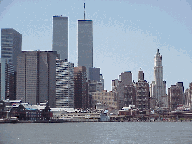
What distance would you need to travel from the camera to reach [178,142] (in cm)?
12975

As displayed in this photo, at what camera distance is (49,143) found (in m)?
127

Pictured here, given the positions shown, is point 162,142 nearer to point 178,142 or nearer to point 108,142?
point 178,142

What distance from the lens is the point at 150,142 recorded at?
425 feet

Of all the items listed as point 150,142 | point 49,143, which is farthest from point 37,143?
point 150,142

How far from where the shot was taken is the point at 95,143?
127m

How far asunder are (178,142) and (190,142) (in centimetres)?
327

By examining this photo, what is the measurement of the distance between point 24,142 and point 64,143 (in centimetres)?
1241

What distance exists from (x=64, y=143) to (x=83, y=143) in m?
5.11

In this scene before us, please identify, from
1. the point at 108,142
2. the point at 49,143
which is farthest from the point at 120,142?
the point at 49,143

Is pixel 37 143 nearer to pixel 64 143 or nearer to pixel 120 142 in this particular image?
pixel 64 143

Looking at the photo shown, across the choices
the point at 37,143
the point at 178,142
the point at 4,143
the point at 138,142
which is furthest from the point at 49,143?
the point at 178,142

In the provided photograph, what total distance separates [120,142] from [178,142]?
1600cm

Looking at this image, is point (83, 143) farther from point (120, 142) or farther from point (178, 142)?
point (178, 142)

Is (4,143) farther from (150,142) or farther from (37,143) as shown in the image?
(150,142)
